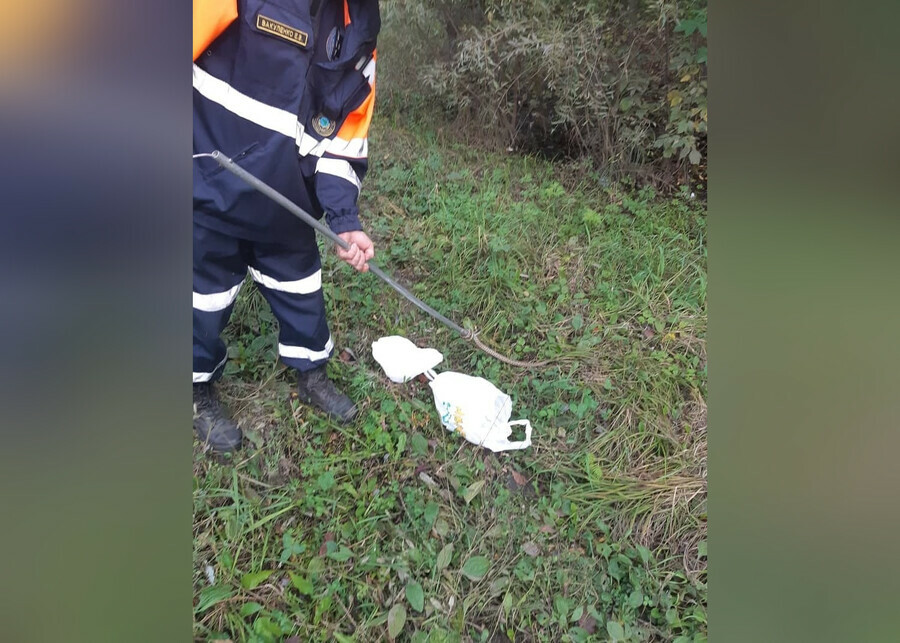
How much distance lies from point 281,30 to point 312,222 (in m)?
0.39

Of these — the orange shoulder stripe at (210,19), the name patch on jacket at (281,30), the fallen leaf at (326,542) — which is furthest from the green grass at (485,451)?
the orange shoulder stripe at (210,19)

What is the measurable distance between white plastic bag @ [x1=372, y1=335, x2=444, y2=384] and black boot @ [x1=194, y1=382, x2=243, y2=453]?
364mm

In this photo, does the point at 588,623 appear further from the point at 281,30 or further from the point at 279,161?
the point at 281,30

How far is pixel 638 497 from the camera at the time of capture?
53.4 inches

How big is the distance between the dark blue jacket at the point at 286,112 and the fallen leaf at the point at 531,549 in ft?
2.86

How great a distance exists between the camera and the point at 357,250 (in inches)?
51.7

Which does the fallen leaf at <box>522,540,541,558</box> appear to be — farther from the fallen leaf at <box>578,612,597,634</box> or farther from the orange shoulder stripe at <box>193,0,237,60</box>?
the orange shoulder stripe at <box>193,0,237,60</box>

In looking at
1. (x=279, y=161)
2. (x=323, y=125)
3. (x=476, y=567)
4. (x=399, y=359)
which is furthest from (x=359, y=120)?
(x=476, y=567)

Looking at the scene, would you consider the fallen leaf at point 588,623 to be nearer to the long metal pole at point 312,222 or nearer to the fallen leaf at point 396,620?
the fallen leaf at point 396,620

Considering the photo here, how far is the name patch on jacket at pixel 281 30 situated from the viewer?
43.2 inches

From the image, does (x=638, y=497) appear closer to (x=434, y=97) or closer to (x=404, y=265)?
(x=404, y=265)
